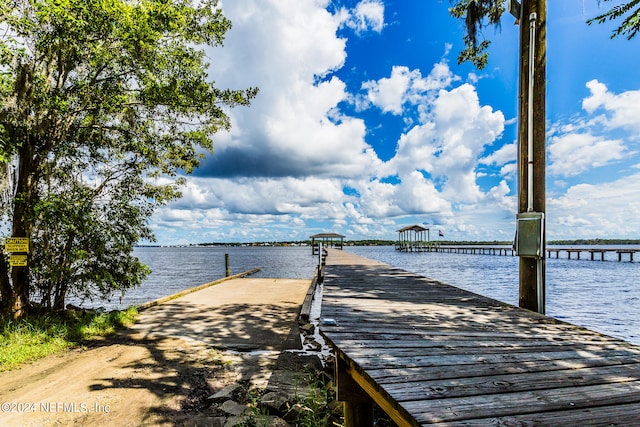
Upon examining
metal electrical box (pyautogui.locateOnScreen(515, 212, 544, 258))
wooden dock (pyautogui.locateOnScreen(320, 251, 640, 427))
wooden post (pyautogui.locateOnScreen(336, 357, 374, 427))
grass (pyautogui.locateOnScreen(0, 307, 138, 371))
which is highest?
metal electrical box (pyautogui.locateOnScreen(515, 212, 544, 258))

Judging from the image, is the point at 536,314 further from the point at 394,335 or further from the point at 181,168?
the point at 181,168

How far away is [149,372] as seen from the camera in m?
4.86

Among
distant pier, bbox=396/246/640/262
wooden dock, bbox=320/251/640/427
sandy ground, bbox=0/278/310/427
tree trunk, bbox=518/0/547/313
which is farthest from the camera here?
distant pier, bbox=396/246/640/262

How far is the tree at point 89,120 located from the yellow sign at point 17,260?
0.25m

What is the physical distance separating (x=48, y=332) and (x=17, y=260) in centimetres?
149

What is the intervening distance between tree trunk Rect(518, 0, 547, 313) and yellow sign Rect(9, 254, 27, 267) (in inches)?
342

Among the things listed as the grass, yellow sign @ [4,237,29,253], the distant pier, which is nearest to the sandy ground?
the grass

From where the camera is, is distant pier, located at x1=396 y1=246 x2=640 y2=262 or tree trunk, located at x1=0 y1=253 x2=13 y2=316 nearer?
tree trunk, located at x1=0 y1=253 x2=13 y2=316

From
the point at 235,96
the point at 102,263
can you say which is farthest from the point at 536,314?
the point at 102,263

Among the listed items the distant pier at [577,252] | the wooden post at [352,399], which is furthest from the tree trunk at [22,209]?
the distant pier at [577,252]

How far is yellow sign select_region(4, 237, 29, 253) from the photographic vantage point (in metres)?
6.23

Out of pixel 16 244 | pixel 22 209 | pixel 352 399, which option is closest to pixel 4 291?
pixel 16 244

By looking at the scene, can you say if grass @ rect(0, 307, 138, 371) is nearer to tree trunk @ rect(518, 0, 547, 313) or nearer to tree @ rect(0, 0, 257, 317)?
tree @ rect(0, 0, 257, 317)

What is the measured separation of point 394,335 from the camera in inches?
132
